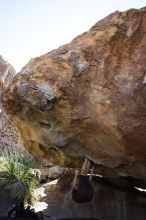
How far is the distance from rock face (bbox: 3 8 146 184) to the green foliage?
11.7 ft

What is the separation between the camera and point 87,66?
23.4ft

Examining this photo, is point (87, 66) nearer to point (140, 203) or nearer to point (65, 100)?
point (65, 100)

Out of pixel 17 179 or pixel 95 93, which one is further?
pixel 17 179

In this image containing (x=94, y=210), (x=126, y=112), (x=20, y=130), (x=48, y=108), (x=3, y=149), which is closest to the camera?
(x=126, y=112)

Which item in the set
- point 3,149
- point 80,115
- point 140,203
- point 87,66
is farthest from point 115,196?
point 3,149

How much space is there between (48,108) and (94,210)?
3491 mm

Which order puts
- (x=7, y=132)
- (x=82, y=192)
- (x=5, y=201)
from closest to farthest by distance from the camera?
1. (x=82, y=192)
2. (x=5, y=201)
3. (x=7, y=132)

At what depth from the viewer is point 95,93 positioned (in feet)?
23.0

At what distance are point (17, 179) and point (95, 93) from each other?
17.3 feet

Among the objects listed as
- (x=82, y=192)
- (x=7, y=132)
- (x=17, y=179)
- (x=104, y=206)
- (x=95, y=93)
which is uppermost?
(x=7, y=132)

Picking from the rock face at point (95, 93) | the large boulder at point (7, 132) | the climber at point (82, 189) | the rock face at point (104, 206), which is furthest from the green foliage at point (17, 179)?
the large boulder at point (7, 132)

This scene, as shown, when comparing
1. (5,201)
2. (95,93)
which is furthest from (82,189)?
(5,201)

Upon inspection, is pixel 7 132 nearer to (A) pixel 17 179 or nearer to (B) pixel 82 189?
(A) pixel 17 179

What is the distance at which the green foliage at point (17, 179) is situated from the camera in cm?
1082
